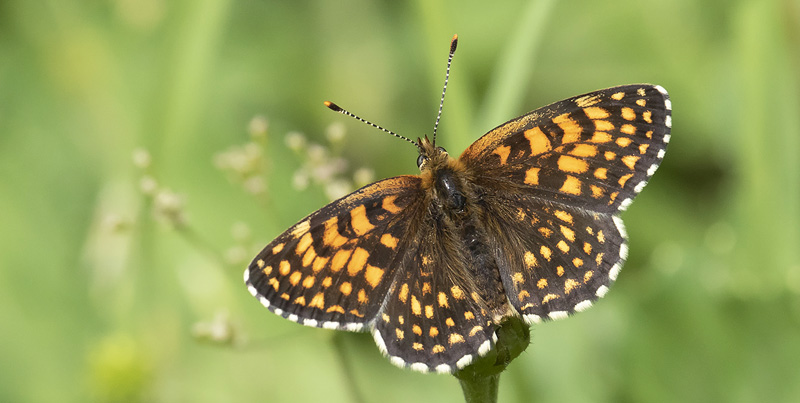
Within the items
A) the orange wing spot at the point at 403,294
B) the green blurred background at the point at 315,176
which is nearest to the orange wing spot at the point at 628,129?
the green blurred background at the point at 315,176

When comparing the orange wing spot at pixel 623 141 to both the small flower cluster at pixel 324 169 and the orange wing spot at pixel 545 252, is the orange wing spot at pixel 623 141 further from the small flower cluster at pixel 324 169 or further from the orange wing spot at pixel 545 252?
the small flower cluster at pixel 324 169

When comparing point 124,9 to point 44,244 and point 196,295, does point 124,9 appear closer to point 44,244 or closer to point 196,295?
point 44,244

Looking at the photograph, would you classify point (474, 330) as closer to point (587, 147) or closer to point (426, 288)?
point (426, 288)

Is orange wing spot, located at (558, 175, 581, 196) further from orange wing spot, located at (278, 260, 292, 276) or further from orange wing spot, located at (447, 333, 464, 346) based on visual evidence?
orange wing spot, located at (278, 260, 292, 276)

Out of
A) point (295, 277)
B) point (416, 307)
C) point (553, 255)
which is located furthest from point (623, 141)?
point (295, 277)

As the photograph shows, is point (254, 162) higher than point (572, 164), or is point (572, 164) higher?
point (254, 162)

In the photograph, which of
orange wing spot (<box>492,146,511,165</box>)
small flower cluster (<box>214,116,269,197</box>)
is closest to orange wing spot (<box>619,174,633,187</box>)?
orange wing spot (<box>492,146,511,165</box>)

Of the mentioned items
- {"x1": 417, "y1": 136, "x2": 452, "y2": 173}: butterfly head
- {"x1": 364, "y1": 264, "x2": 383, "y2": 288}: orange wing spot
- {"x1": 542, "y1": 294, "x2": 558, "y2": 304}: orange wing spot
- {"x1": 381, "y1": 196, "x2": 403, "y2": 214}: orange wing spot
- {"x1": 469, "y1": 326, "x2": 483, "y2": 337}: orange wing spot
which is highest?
{"x1": 417, "y1": 136, "x2": 452, "y2": 173}: butterfly head
